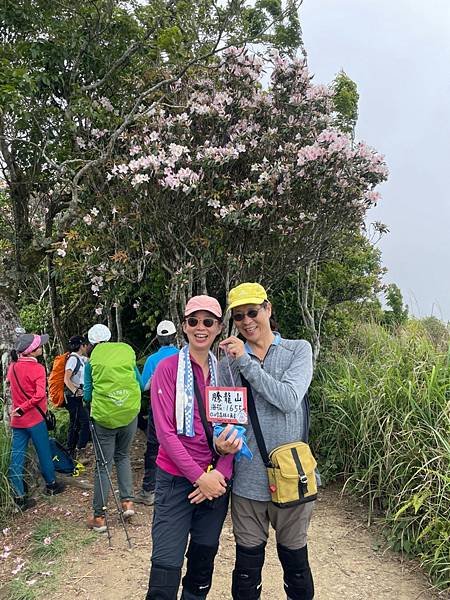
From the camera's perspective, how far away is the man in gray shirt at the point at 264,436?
8.59 ft

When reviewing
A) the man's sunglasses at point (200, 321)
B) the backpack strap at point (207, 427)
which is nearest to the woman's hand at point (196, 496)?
the backpack strap at point (207, 427)

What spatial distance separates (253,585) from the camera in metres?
2.73

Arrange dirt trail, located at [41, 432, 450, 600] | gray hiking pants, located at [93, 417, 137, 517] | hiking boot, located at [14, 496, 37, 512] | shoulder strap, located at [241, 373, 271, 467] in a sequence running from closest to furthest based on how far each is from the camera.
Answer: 1. shoulder strap, located at [241, 373, 271, 467]
2. dirt trail, located at [41, 432, 450, 600]
3. gray hiking pants, located at [93, 417, 137, 517]
4. hiking boot, located at [14, 496, 37, 512]

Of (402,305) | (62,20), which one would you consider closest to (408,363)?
(62,20)

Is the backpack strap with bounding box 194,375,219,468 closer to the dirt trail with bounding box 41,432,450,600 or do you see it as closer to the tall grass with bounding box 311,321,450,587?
the dirt trail with bounding box 41,432,450,600

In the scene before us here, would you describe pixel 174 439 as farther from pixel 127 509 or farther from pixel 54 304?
pixel 54 304

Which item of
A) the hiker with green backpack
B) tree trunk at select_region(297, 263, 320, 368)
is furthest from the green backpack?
tree trunk at select_region(297, 263, 320, 368)

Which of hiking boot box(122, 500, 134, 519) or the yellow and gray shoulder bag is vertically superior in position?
the yellow and gray shoulder bag

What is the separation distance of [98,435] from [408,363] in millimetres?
3112

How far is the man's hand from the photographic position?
8.55ft

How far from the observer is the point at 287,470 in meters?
2.57

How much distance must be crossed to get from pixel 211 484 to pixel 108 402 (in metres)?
2.04

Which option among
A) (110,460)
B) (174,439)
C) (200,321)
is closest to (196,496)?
(174,439)

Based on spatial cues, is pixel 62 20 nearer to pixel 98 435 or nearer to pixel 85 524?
pixel 98 435
